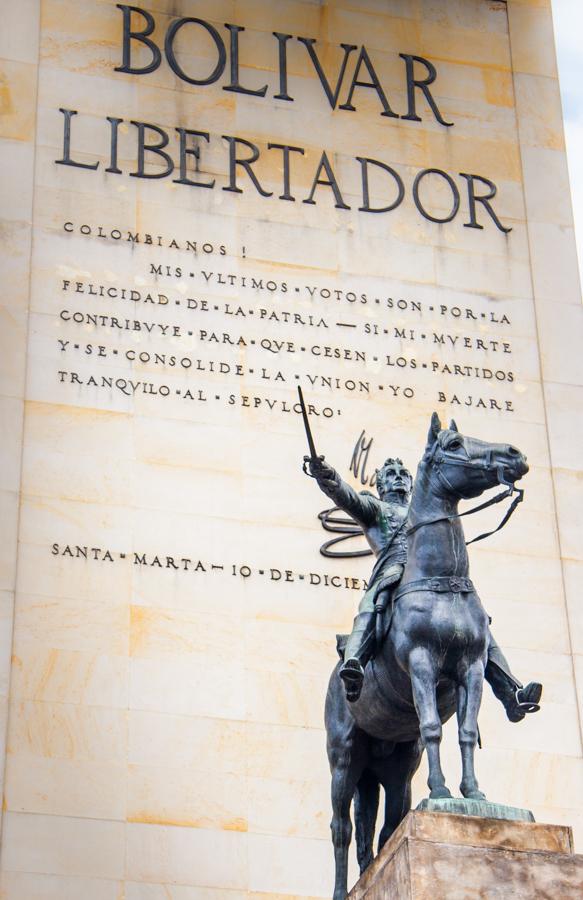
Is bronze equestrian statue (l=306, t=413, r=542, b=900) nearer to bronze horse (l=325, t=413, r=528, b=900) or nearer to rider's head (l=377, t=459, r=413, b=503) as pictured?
bronze horse (l=325, t=413, r=528, b=900)

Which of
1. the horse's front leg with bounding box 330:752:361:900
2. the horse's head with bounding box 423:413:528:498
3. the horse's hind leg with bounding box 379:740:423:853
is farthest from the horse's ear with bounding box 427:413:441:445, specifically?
the horse's front leg with bounding box 330:752:361:900

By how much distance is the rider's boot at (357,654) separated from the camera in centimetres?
1449

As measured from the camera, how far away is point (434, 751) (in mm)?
13961

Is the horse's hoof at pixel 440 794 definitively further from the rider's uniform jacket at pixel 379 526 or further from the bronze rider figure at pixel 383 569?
the rider's uniform jacket at pixel 379 526

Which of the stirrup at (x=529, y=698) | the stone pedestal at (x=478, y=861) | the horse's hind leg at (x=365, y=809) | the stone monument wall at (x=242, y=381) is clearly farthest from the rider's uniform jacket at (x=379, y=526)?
the stone monument wall at (x=242, y=381)

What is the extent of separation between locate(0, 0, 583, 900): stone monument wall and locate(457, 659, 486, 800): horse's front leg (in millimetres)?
3508

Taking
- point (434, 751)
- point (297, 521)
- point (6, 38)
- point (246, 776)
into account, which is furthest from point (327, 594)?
point (6, 38)

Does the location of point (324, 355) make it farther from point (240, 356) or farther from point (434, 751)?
point (434, 751)

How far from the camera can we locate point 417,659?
1420cm

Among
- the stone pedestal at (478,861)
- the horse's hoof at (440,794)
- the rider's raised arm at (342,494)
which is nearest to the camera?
the stone pedestal at (478,861)

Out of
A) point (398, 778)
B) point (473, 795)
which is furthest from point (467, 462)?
point (398, 778)

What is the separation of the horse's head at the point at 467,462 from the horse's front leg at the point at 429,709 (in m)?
1.14

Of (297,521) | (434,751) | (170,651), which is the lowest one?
(434,751)

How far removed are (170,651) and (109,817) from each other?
1.54 meters
